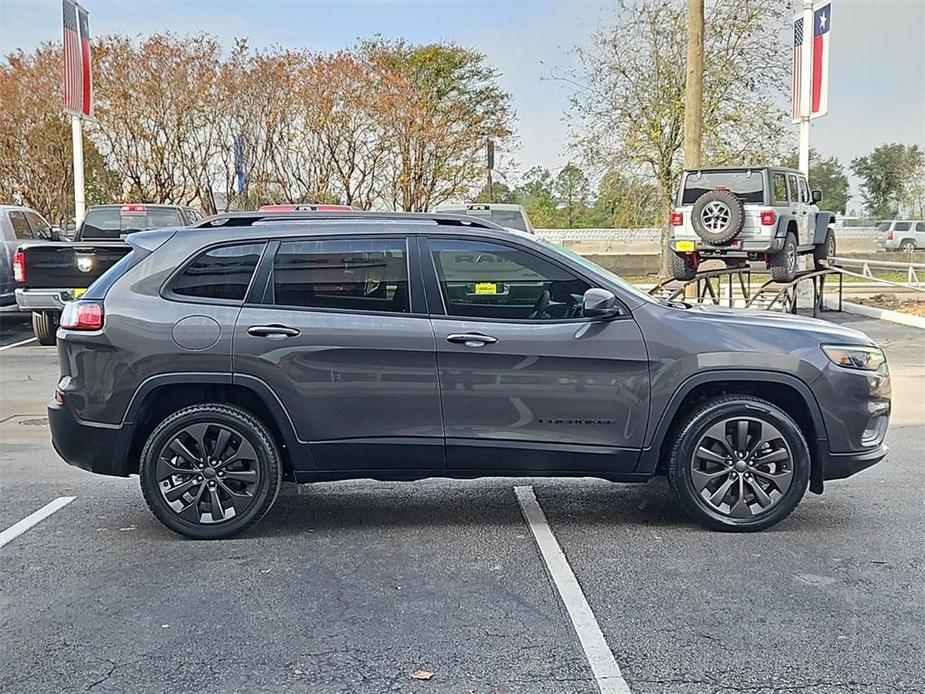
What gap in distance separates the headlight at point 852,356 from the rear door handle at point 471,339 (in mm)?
1849

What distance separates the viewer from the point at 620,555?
15.9ft

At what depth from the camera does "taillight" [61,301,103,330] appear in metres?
5.04

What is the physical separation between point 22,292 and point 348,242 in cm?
810

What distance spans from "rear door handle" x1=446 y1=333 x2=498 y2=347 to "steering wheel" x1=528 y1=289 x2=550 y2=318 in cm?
28

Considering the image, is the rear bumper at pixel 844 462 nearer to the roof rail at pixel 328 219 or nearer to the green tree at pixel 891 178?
the roof rail at pixel 328 219

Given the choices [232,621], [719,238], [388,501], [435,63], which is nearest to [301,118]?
[435,63]

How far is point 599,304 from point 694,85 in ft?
46.4

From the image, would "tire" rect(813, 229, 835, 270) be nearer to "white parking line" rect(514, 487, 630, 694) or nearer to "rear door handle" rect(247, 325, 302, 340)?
"white parking line" rect(514, 487, 630, 694)

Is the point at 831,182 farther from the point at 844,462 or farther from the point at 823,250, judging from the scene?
the point at 844,462

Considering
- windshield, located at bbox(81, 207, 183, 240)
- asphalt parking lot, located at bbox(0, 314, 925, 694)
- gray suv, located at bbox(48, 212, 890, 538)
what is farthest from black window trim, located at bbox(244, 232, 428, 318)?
windshield, located at bbox(81, 207, 183, 240)

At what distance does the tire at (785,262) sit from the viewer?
583 inches

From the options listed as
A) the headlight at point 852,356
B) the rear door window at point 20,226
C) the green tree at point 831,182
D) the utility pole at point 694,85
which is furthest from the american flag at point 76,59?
the green tree at point 831,182

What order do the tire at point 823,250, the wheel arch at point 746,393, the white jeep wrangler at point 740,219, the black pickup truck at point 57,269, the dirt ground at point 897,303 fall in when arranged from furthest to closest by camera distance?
the tire at point 823,250 → the dirt ground at point 897,303 → the white jeep wrangler at point 740,219 → the black pickup truck at point 57,269 → the wheel arch at point 746,393

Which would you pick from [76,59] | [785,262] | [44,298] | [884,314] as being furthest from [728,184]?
[76,59]
